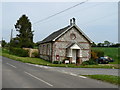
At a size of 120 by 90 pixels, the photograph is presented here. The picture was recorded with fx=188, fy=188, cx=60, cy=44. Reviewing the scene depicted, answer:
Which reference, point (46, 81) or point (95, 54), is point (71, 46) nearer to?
point (95, 54)

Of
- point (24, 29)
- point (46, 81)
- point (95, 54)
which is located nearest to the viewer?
point (46, 81)

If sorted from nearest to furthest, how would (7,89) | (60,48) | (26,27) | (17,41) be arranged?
(7,89) → (60,48) → (17,41) → (26,27)

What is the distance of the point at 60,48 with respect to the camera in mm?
33188

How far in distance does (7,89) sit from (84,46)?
1038 inches

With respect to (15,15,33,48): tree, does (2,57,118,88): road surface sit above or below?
below

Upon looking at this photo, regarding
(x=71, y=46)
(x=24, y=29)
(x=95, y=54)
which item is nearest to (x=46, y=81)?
(x=71, y=46)

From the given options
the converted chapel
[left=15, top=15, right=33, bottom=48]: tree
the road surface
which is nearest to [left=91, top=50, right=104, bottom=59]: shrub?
the converted chapel

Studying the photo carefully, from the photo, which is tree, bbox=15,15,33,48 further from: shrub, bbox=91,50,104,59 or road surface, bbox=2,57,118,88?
road surface, bbox=2,57,118,88

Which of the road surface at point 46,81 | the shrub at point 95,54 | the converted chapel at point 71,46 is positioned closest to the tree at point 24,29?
the shrub at point 95,54

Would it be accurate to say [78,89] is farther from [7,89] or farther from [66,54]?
[66,54]

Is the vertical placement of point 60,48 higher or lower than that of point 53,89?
higher

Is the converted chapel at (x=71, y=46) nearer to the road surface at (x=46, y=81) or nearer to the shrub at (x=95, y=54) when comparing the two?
the shrub at (x=95, y=54)

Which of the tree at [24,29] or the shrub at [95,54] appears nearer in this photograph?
the shrub at [95,54]

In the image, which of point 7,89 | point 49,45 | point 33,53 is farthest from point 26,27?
point 7,89
